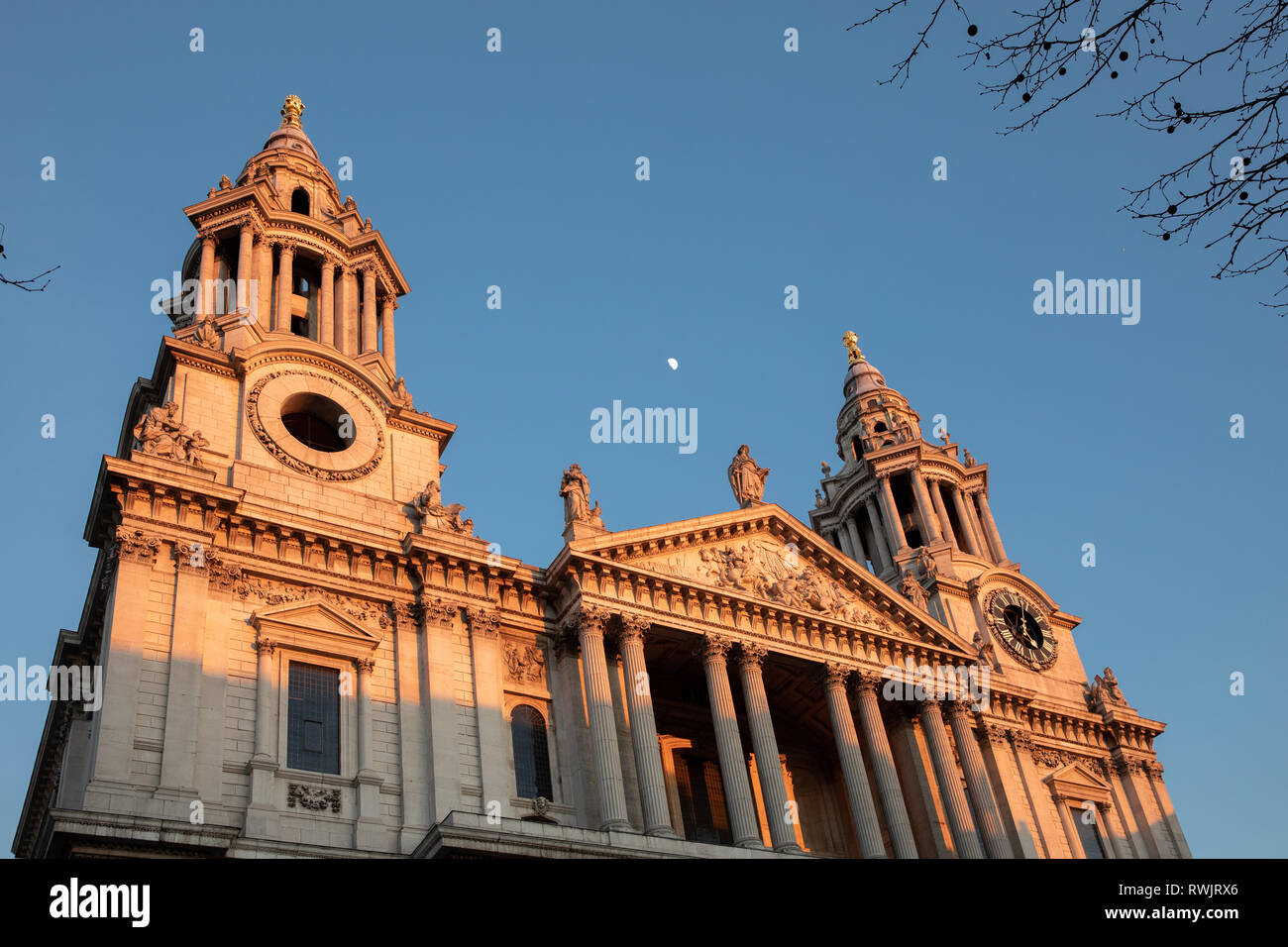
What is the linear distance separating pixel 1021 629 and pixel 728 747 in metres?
21.6

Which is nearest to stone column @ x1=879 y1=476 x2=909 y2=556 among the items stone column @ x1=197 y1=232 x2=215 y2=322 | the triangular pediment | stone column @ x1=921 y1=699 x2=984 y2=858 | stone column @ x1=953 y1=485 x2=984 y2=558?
stone column @ x1=953 y1=485 x2=984 y2=558

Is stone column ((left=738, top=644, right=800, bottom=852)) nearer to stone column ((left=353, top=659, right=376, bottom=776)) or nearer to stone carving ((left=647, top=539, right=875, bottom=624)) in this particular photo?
stone carving ((left=647, top=539, right=875, bottom=624))

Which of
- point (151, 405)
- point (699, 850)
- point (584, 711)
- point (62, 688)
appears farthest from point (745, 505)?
point (62, 688)

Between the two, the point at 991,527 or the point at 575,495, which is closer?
the point at 575,495

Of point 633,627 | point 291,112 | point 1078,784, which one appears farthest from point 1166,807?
point 291,112

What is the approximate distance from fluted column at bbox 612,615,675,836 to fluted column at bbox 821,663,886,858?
19.0ft

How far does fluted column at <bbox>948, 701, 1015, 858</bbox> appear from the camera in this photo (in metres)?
38.6

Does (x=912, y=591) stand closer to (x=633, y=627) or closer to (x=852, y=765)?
(x=852, y=765)

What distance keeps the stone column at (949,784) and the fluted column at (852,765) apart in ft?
8.98

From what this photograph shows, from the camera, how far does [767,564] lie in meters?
39.1

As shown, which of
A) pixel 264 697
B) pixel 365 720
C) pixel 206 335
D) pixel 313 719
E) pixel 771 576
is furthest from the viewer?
pixel 771 576

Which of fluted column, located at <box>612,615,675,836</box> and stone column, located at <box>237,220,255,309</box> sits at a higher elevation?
stone column, located at <box>237,220,255,309</box>

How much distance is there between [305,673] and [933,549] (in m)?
28.9
